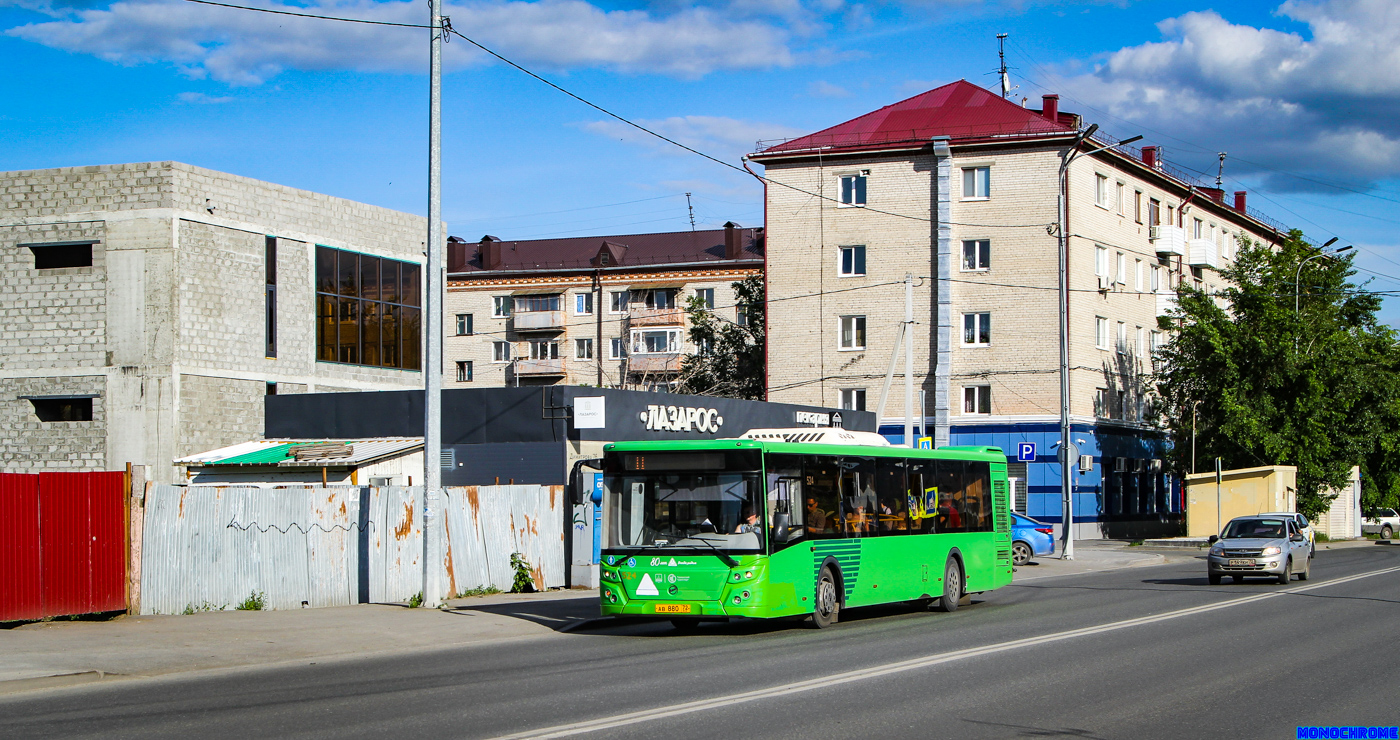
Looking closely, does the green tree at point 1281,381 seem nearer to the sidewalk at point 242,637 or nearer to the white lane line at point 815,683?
the white lane line at point 815,683

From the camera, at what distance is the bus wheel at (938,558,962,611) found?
20.4m

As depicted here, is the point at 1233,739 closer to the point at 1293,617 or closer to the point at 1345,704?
the point at 1345,704

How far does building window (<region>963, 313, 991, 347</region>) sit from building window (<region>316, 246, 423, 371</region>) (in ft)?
77.9

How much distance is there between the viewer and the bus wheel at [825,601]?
1716cm

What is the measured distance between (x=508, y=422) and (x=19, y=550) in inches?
514

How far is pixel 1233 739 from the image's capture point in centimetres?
880

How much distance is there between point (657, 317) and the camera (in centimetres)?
7788

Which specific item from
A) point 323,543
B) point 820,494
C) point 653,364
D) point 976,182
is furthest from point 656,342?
point 820,494

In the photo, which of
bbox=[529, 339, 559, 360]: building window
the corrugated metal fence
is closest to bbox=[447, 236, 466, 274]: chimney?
bbox=[529, 339, 559, 360]: building window

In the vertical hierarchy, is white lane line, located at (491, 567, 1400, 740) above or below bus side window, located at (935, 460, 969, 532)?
below

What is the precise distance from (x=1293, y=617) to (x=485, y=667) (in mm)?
11690

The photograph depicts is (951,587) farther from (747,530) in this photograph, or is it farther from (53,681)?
(53,681)

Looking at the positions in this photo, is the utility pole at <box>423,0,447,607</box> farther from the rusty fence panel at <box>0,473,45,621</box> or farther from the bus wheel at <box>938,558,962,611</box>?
the bus wheel at <box>938,558,962,611</box>

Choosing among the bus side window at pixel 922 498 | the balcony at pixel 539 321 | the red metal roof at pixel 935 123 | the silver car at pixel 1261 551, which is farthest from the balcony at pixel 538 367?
the bus side window at pixel 922 498
